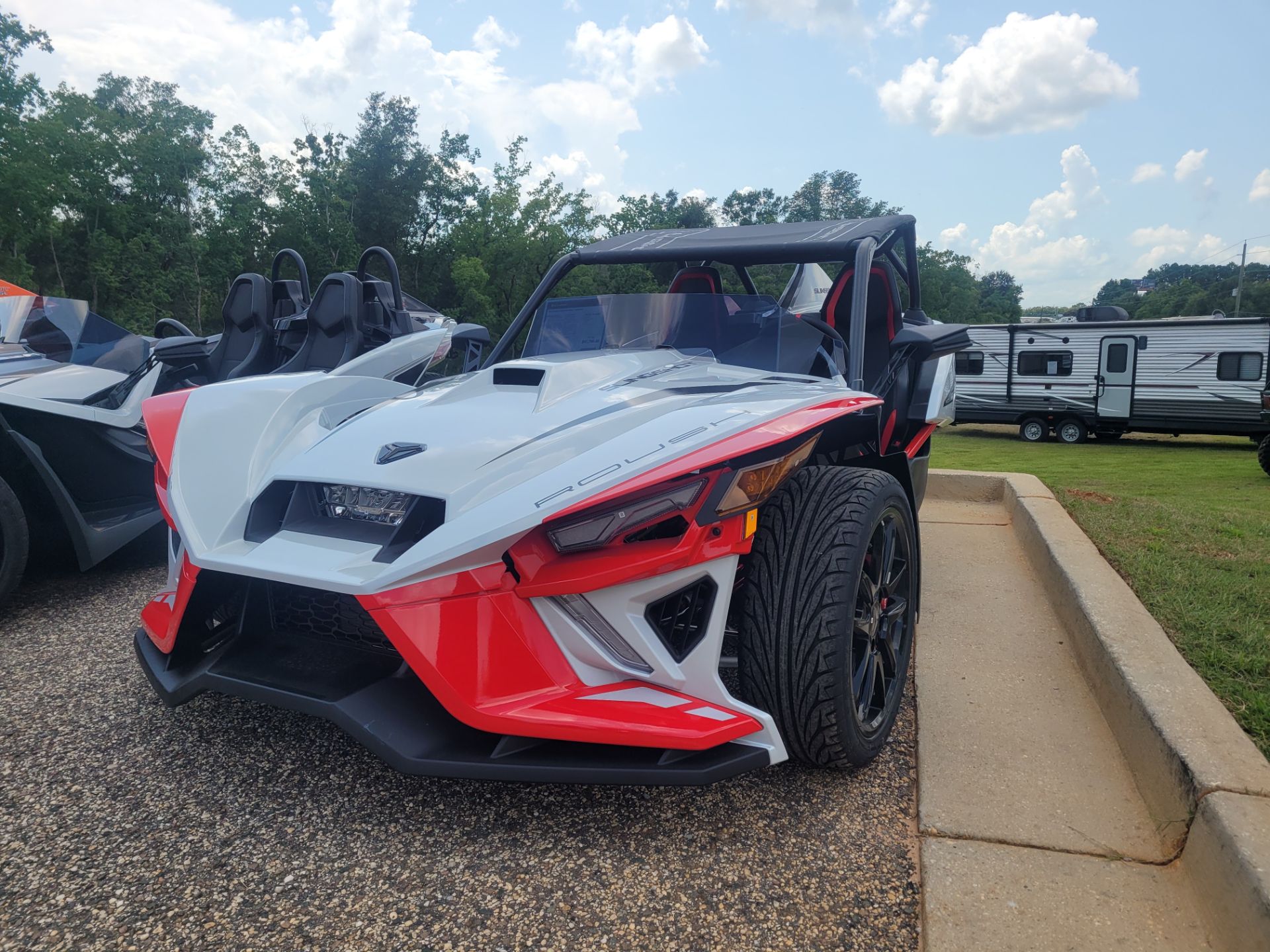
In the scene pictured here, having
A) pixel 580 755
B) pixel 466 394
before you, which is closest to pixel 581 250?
pixel 466 394

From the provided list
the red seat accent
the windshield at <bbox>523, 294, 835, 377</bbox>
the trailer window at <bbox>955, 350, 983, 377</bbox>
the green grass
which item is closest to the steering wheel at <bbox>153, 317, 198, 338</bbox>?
the windshield at <bbox>523, 294, 835, 377</bbox>

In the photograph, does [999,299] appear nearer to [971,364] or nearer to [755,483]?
[971,364]

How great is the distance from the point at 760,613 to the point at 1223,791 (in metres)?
1.04

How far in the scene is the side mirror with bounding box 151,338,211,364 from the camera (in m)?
4.42

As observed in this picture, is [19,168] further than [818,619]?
Yes

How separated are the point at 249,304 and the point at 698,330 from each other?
371 cm

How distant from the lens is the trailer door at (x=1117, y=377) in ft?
51.7

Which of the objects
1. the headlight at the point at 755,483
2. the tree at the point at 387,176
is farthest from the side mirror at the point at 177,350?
the tree at the point at 387,176

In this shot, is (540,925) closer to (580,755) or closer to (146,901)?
(580,755)

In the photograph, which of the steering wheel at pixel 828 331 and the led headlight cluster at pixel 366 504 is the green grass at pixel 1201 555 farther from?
the led headlight cluster at pixel 366 504

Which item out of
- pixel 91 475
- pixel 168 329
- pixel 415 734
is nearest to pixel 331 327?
pixel 91 475

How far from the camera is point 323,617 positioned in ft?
6.68

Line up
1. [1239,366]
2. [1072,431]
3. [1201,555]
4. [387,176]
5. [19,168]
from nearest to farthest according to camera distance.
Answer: [1201,555], [1239,366], [1072,431], [19,168], [387,176]

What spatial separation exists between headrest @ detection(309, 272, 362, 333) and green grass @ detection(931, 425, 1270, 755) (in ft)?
14.6
